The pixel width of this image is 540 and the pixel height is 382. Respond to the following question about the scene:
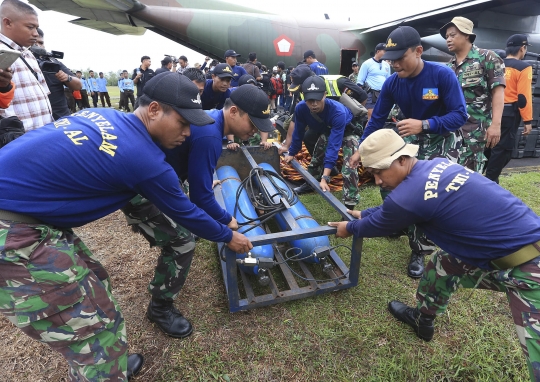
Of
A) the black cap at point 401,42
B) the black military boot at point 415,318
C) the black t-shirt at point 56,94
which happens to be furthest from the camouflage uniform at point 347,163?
the black t-shirt at point 56,94

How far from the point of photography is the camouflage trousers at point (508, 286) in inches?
60.2

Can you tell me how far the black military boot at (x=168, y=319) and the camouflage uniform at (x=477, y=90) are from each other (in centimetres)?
366

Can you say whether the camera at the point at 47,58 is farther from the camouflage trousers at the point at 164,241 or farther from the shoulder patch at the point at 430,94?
the shoulder patch at the point at 430,94

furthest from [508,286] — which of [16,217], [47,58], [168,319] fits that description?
[47,58]

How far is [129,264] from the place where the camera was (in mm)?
3307

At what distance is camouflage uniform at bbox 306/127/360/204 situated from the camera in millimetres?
4059

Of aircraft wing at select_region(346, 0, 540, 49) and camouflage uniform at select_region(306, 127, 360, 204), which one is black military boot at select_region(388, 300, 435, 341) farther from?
aircraft wing at select_region(346, 0, 540, 49)

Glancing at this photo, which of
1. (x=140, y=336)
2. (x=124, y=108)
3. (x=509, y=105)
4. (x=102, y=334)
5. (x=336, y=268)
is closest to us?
(x=102, y=334)

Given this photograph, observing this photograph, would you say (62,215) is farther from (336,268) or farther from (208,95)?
(208,95)

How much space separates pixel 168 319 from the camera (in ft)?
8.10

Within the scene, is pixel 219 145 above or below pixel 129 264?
above

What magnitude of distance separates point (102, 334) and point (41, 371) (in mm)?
1137

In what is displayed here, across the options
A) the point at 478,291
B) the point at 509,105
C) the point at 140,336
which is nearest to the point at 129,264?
the point at 140,336

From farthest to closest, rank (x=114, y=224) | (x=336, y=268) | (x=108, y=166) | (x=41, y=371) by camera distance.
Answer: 1. (x=114, y=224)
2. (x=336, y=268)
3. (x=41, y=371)
4. (x=108, y=166)
